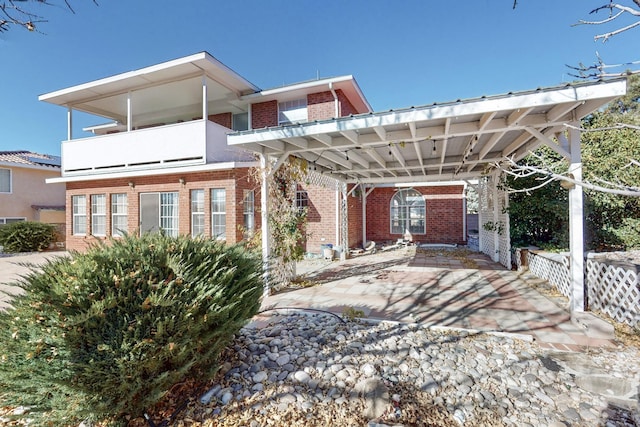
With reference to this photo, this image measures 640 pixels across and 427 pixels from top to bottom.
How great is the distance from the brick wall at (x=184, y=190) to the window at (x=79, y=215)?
15 centimetres

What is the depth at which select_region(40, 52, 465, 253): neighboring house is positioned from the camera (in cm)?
884

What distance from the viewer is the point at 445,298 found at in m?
5.33

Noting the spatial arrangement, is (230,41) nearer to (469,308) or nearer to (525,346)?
(469,308)

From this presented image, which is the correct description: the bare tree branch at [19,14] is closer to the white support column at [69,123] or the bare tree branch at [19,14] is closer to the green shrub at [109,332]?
the green shrub at [109,332]

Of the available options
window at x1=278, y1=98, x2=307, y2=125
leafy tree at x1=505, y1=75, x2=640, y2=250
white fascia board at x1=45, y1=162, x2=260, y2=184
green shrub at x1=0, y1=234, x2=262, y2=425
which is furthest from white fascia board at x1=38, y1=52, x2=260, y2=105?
leafy tree at x1=505, y1=75, x2=640, y2=250

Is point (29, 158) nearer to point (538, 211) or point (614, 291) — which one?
point (538, 211)

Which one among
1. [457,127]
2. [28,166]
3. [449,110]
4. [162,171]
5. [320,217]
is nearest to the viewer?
[449,110]

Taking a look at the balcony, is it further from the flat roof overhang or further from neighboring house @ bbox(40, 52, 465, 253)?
the flat roof overhang

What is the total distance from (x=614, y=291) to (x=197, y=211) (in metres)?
9.91

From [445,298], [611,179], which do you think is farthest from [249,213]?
[611,179]

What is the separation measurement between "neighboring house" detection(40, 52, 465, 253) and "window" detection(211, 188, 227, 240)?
0.10ft

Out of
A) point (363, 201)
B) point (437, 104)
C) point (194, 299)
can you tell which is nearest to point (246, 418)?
point (194, 299)

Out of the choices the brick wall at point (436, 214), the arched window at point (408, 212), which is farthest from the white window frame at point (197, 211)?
the arched window at point (408, 212)

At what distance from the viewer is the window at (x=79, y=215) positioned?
11.2 meters
